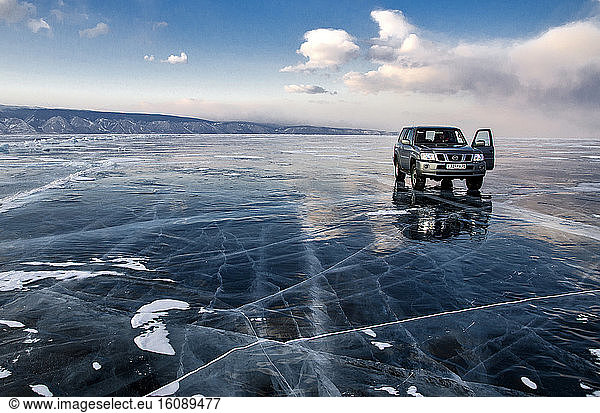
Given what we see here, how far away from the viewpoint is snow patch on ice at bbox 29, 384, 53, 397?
2.65 m

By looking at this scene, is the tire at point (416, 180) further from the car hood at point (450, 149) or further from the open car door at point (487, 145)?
the open car door at point (487, 145)

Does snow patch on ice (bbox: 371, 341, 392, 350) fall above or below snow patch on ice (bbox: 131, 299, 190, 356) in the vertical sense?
above

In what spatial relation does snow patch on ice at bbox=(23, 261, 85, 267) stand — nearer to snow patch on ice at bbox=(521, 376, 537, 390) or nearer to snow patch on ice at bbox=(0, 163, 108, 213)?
snow patch on ice at bbox=(0, 163, 108, 213)

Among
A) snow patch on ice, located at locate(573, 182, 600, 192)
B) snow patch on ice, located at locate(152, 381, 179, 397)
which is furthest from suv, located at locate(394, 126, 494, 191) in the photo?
snow patch on ice, located at locate(152, 381, 179, 397)

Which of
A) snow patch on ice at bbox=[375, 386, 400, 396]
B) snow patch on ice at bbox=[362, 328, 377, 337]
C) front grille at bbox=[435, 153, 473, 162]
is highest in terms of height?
front grille at bbox=[435, 153, 473, 162]

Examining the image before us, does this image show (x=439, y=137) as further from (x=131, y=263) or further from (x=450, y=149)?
(x=131, y=263)

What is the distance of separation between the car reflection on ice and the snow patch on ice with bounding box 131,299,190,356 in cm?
442

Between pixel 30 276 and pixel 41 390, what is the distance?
9.22ft

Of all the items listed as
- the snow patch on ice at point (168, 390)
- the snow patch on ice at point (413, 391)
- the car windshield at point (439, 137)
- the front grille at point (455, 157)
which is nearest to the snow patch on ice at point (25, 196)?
the snow patch on ice at point (168, 390)

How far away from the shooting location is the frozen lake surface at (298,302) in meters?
2.89

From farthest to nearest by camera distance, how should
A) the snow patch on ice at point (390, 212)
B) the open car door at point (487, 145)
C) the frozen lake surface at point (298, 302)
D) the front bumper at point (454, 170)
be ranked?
1. the open car door at point (487, 145)
2. the front bumper at point (454, 170)
3. the snow patch on ice at point (390, 212)
4. the frozen lake surface at point (298, 302)

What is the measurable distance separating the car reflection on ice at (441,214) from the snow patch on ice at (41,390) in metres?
5.70
